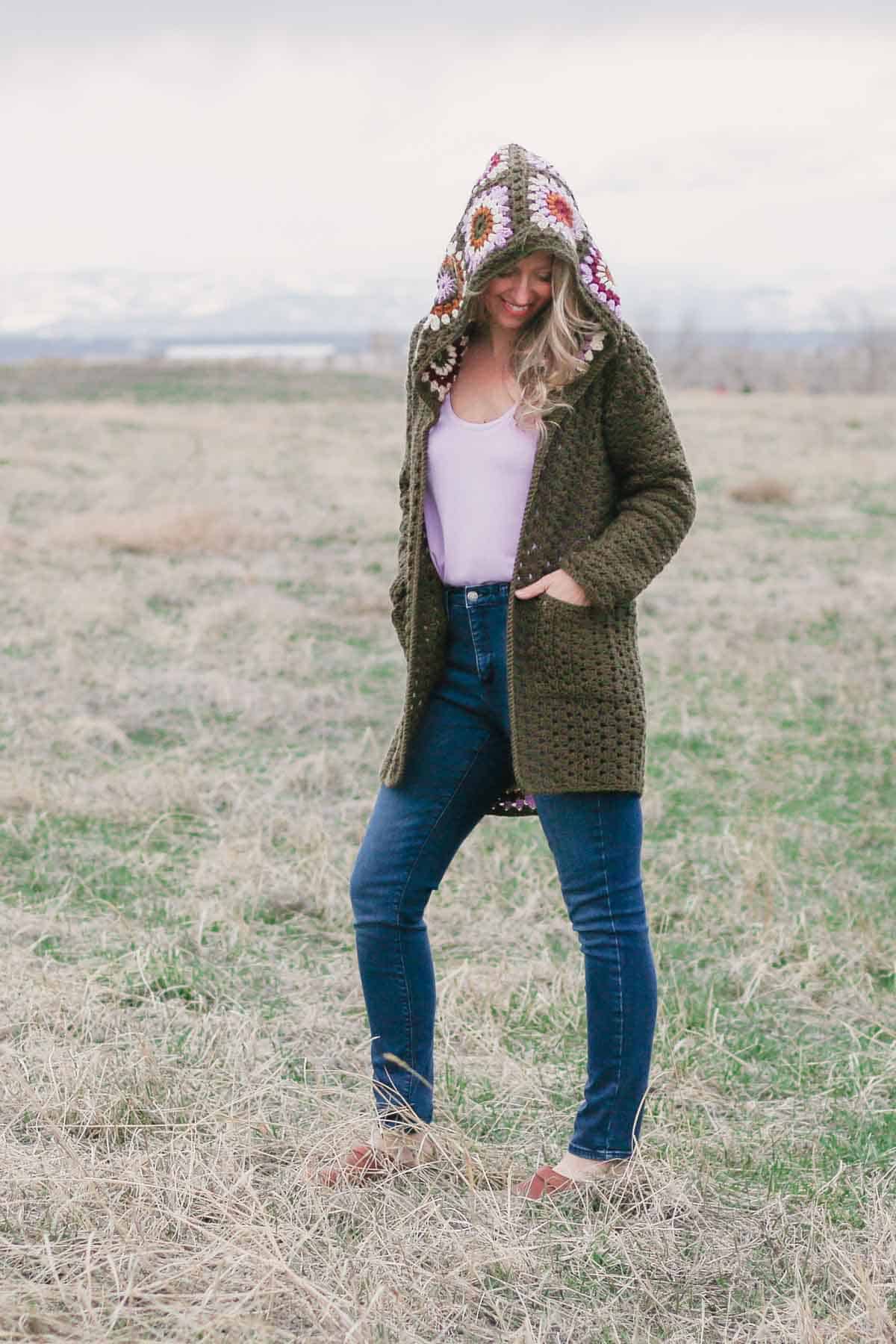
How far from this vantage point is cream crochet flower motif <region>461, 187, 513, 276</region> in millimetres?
2352

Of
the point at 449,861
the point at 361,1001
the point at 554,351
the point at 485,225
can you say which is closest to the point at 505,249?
the point at 485,225

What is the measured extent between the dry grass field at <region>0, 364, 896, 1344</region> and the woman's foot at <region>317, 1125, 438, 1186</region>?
0.04 metres

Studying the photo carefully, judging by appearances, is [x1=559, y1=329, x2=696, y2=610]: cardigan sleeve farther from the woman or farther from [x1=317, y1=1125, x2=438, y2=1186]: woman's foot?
[x1=317, y1=1125, x2=438, y2=1186]: woman's foot

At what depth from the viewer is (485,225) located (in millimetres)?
2393

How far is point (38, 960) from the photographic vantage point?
3.75 metres

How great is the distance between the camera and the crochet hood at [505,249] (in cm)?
234

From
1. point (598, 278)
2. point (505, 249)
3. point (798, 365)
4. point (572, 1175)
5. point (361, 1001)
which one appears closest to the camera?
point (505, 249)

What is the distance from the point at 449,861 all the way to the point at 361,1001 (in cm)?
126

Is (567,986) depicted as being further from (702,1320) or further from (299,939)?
(702,1320)

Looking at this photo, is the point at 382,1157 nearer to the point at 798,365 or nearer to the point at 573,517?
the point at 573,517

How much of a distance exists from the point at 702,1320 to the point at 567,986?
1564 millimetres

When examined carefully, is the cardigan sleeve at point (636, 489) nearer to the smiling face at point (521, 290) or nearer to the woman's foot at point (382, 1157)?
the smiling face at point (521, 290)

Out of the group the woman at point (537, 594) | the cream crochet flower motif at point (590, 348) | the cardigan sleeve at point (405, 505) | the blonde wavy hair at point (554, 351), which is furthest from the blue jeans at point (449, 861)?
the cream crochet flower motif at point (590, 348)

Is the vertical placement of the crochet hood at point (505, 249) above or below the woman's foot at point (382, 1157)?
above
